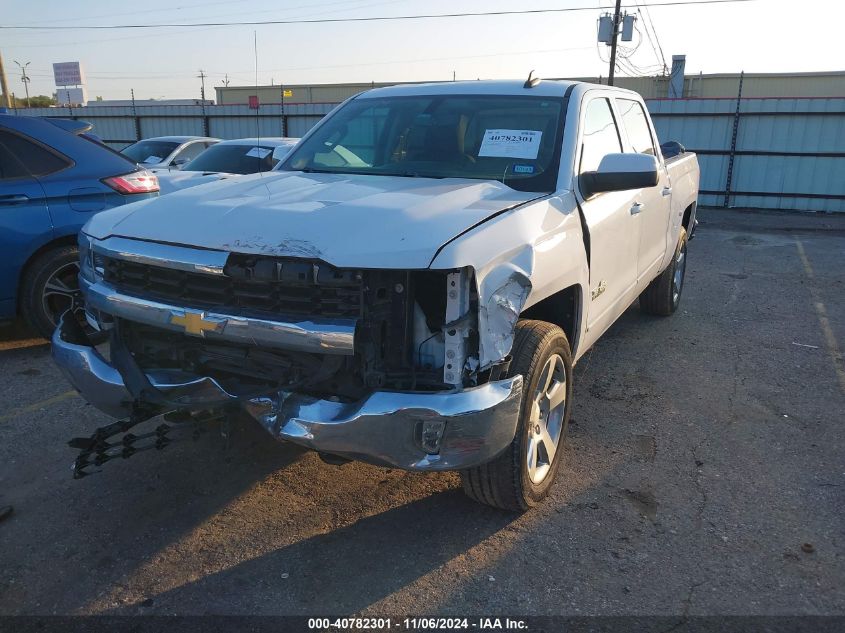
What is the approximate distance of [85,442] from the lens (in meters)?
2.71

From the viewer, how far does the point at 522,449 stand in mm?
2820

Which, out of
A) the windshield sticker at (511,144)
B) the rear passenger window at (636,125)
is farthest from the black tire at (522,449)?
the rear passenger window at (636,125)

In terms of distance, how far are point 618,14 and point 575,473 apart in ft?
72.8

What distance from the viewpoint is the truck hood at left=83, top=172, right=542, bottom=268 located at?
2451mm

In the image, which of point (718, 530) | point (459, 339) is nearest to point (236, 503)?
point (459, 339)

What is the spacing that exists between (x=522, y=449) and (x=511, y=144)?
168 cm

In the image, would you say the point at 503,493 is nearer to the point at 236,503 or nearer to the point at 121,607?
the point at 236,503

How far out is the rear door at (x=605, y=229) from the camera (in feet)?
11.8

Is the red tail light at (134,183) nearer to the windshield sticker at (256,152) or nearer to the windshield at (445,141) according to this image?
the windshield sticker at (256,152)

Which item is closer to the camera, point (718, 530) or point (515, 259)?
point (515, 259)

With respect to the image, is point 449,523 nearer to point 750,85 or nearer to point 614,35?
point 614,35

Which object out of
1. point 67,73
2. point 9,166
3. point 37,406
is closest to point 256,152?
point 9,166

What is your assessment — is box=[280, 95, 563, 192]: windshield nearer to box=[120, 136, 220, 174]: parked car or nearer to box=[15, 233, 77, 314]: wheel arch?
box=[15, 233, 77, 314]: wheel arch

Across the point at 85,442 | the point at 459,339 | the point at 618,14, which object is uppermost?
the point at 618,14
